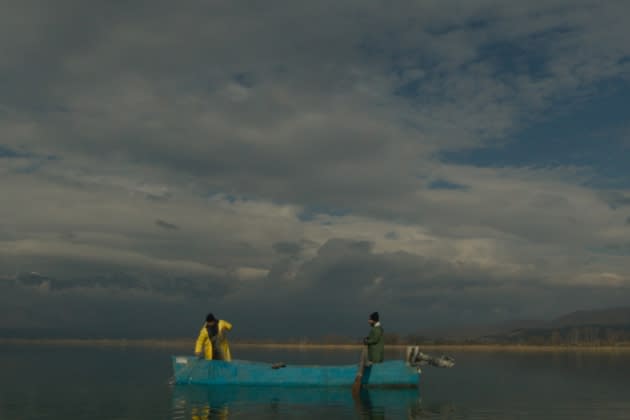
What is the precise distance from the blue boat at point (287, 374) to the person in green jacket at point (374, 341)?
17.1 inches

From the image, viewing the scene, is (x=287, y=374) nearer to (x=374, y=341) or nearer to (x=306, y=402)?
(x=374, y=341)

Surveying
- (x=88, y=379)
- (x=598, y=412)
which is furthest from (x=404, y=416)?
(x=88, y=379)

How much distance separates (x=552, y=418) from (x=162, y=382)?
22.6 meters

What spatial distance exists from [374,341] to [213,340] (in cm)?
812

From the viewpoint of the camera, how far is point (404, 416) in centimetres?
2202

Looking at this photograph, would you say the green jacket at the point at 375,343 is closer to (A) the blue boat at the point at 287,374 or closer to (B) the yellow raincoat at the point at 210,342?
(A) the blue boat at the point at 287,374

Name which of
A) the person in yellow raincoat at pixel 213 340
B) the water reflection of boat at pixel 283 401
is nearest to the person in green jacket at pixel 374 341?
the water reflection of boat at pixel 283 401

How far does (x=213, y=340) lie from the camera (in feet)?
104

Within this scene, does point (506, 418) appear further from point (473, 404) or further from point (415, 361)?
point (415, 361)

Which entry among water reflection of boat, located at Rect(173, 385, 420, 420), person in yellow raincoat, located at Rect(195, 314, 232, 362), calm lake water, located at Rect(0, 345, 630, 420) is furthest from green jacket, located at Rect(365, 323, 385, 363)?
person in yellow raincoat, located at Rect(195, 314, 232, 362)

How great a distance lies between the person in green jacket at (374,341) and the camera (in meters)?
30.3

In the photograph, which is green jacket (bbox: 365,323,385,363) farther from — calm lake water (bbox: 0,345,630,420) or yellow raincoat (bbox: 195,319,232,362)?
yellow raincoat (bbox: 195,319,232,362)

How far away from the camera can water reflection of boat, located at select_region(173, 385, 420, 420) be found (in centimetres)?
2264

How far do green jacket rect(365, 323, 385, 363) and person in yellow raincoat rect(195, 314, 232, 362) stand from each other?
22.4ft
